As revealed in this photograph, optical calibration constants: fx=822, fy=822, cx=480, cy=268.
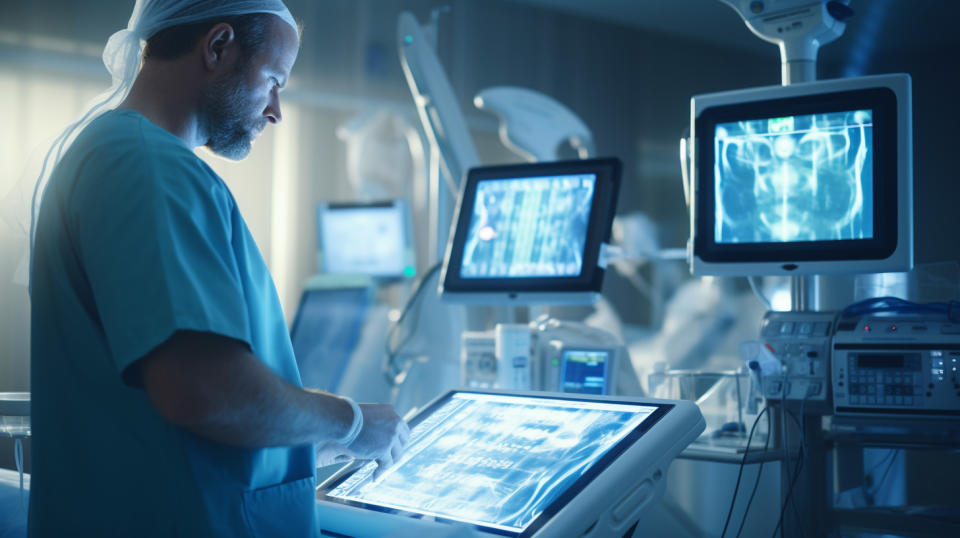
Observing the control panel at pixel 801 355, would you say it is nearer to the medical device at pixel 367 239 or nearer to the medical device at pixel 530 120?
the medical device at pixel 530 120

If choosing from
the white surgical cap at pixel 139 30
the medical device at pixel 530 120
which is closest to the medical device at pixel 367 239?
the medical device at pixel 530 120

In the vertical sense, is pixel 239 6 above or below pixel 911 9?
below

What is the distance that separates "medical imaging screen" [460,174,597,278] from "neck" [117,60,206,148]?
1.02m

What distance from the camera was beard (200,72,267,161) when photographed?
3.43 ft

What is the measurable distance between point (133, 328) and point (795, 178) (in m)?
1.32

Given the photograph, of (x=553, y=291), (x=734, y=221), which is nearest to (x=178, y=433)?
(x=553, y=291)

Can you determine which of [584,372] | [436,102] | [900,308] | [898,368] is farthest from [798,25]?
[436,102]

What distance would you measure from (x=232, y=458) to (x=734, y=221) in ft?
3.83

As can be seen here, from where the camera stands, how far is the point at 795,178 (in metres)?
1.67

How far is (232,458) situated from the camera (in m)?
0.94

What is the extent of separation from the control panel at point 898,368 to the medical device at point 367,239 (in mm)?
3142

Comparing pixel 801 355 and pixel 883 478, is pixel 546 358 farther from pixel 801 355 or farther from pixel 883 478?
pixel 883 478

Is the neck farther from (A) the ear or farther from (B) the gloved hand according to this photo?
(B) the gloved hand

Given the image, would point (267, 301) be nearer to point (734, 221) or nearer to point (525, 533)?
point (525, 533)
